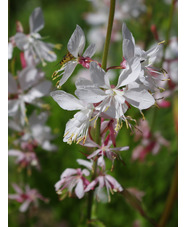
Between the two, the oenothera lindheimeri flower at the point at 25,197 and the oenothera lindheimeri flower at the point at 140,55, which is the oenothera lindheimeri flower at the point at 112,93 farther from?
the oenothera lindheimeri flower at the point at 25,197

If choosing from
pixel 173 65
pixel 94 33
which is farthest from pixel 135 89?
pixel 94 33

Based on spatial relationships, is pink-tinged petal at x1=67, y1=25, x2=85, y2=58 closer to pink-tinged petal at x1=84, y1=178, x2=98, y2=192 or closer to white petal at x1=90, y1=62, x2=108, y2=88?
white petal at x1=90, y1=62, x2=108, y2=88

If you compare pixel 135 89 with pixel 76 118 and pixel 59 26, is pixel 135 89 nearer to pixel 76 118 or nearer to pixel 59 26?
pixel 76 118

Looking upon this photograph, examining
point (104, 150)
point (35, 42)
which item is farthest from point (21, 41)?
point (104, 150)

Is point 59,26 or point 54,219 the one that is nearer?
point 54,219

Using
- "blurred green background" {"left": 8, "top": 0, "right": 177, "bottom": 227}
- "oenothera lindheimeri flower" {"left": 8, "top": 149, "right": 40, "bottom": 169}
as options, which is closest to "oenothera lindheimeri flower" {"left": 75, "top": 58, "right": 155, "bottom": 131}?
"oenothera lindheimeri flower" {"left": 8, "top": 149, "right": 40, "bottom": 169}

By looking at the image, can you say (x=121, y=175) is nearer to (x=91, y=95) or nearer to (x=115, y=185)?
(x=115, y=185)

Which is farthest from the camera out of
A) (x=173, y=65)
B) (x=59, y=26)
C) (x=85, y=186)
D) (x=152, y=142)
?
(x=59, y=26)
